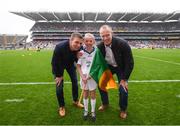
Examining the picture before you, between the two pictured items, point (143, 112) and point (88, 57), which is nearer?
point (88, 57)

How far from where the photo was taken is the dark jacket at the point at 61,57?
554 cm

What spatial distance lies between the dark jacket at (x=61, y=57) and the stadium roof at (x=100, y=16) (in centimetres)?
7146

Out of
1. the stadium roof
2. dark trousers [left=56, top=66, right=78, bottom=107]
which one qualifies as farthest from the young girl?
the stadium roof

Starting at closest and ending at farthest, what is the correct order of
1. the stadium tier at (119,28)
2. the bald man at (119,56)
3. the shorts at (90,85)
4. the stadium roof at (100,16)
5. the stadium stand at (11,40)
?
the bald man at (119,56)
the shorts at (90,85)
the stadium roof at (100,16)
the stadium tier at (119,28)
the stadium stand at (11,40)

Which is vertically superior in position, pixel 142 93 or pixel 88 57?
pixel 88 57

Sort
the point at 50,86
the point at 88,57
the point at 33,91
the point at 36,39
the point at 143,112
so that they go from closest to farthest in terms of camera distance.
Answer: the point at 88,57 < the point at 143,112 < the point at 33,91 < the point at 50,86 < the point at 36,39

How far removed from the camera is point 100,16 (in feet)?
262

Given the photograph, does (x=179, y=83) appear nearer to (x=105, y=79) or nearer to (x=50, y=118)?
(x=105, y=79)

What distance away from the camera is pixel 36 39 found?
8688 centimetres

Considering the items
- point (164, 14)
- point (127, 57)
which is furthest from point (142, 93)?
point (164, 14)

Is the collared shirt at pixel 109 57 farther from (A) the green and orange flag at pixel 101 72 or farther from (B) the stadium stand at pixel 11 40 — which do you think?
(B) the stadium stand at pixel 11 40

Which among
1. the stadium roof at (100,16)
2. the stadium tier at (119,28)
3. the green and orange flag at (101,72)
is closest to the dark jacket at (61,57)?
the green and orange flag at (101,72)

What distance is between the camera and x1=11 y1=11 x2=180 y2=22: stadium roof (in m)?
77.0

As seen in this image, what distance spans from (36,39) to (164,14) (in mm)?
39532
